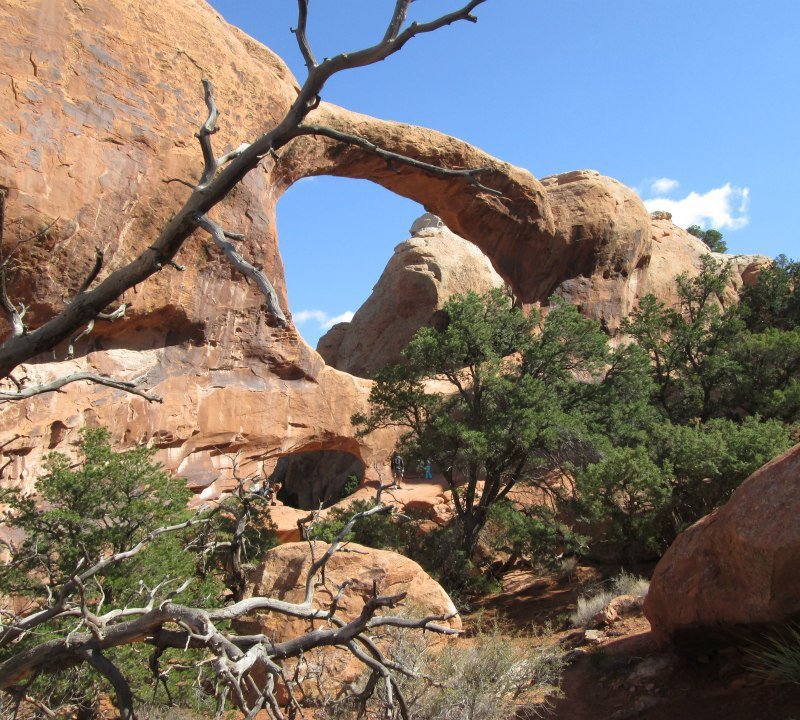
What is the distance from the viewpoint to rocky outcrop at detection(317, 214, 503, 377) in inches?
1035

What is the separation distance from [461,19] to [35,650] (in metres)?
4.47

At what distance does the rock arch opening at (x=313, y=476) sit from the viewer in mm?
24172

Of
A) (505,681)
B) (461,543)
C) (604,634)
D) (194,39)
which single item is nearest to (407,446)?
(461,543)

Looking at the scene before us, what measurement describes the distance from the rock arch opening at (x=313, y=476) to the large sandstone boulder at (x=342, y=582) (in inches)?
511

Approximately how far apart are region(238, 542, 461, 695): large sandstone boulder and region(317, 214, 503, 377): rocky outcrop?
15.2 metres

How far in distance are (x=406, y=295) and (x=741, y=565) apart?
67.6 ft

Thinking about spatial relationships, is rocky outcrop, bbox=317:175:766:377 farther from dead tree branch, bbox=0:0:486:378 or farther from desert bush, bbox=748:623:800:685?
dead tree branch, bbox=0:0:486:378

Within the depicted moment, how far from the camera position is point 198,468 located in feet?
51.0

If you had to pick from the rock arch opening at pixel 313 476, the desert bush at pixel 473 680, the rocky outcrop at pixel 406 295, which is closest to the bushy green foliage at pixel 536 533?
the desert bush at pixel 473 680

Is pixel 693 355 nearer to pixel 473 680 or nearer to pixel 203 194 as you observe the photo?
pixel 473 680

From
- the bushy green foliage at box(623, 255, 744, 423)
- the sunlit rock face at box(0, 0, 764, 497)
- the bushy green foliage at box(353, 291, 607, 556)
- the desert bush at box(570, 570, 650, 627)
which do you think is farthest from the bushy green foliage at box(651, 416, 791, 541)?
the sunlit rock face at box(0, 0, 764, 497)

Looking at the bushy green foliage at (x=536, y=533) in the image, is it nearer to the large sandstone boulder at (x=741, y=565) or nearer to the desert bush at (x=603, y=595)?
the desert bush at (x=603, y=595)

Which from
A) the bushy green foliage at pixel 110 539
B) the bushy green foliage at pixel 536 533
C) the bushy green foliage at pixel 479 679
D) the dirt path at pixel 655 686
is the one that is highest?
the bushy green foliage at pixel 110 539

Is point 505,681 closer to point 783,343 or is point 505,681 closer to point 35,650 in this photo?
point 35,650
